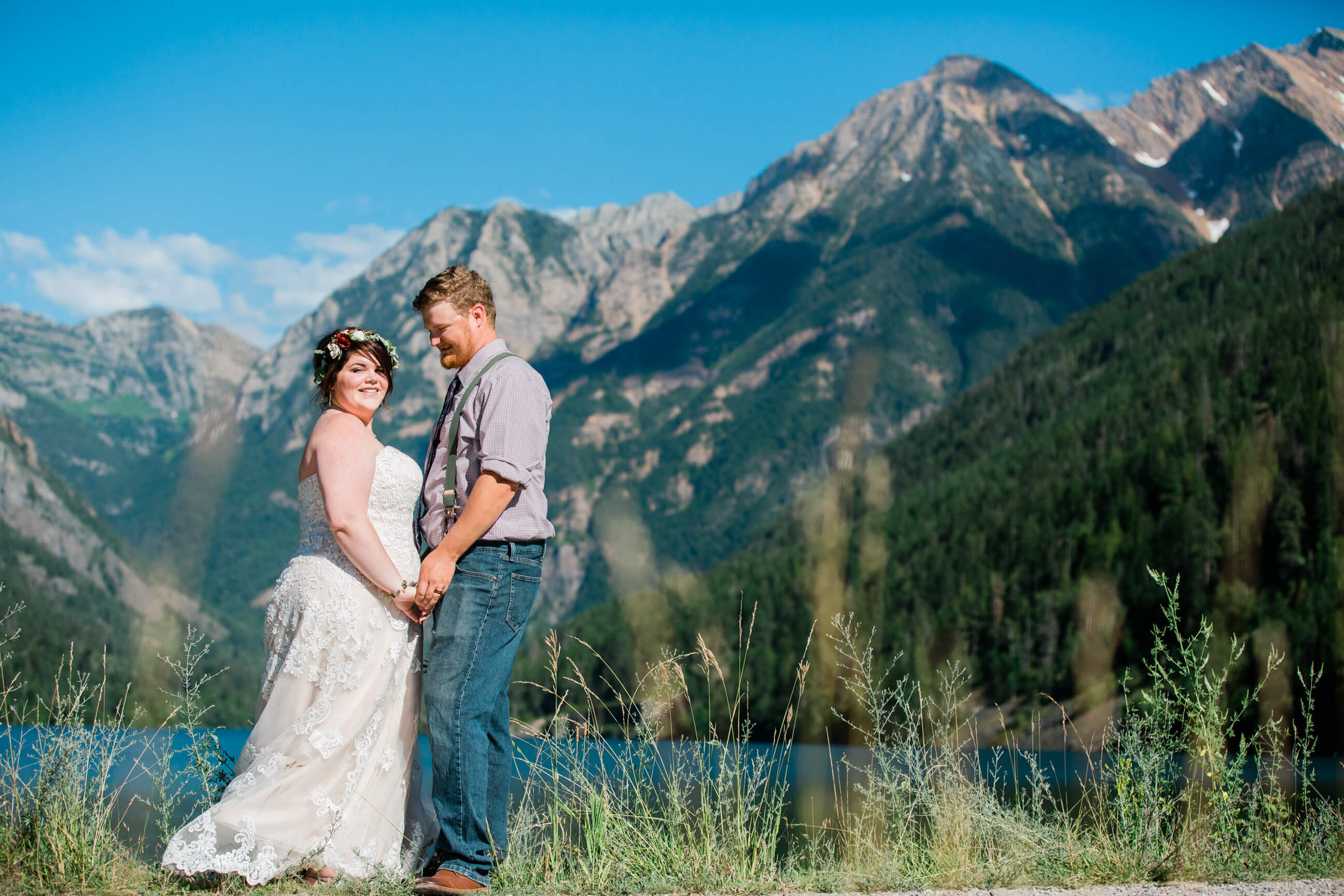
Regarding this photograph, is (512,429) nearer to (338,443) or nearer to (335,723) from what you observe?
(338,443)

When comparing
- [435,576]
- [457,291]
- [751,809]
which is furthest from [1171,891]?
[457,291]

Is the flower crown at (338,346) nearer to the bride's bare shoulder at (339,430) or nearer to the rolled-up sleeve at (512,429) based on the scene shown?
the bride's bare shoulder at (339,430)

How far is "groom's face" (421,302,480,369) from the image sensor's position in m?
5.16

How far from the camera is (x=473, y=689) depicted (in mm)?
4797

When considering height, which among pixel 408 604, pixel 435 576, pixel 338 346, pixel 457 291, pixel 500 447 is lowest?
pixel 408 604

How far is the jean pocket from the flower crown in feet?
5.34

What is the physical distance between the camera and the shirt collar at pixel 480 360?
5152mm

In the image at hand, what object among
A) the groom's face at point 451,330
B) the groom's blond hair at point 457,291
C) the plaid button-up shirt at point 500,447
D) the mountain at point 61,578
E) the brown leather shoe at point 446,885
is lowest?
the mountain at point 61,578

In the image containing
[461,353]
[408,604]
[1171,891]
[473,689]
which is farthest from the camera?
[461,353]

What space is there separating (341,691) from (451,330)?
1978 millimetres

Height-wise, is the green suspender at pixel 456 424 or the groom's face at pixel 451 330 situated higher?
the groom's face at pixel 451 330

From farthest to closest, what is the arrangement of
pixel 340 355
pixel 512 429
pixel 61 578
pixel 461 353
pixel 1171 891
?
pixel 61 578
pixel 340 355
pixel 461 353
pixel 512 429
pixel 1171 891

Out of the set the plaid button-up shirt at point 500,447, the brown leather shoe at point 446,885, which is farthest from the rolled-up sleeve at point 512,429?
the brown leather shoe at point 446,885

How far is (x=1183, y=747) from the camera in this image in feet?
17.3
